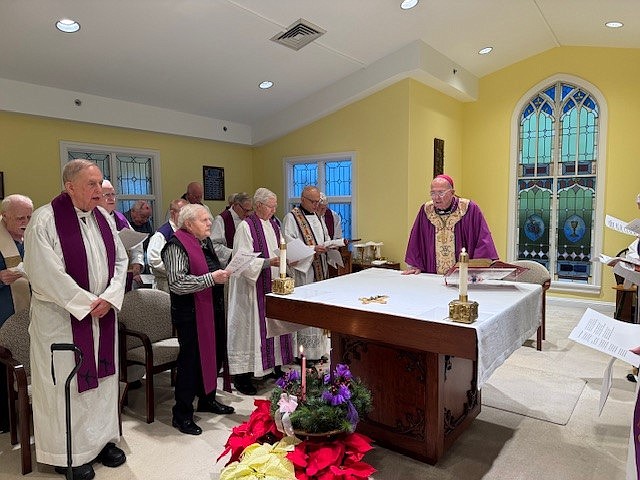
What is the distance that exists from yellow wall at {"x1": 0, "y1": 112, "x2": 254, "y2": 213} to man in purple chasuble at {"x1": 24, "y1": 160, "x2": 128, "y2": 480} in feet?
9.73

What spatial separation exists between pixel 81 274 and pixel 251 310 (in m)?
1.41

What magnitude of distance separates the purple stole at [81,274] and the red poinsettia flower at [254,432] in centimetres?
92

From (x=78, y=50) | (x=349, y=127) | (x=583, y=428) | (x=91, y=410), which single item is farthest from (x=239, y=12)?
(x=583, y=428)

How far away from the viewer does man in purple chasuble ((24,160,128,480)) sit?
2.29 m

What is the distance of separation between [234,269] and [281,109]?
423 cm

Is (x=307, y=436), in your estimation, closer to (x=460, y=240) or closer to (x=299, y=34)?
(x=460, y=240)

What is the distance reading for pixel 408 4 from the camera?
177 inches

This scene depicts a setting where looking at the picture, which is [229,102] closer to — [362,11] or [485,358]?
[362,11]

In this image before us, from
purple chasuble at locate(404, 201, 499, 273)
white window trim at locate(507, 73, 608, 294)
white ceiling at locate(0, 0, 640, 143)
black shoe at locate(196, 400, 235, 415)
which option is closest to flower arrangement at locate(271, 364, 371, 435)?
black shoe at locate(196, 400, 235, 415)

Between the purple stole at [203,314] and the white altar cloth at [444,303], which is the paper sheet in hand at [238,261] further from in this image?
the white altar cloth at [444,303]

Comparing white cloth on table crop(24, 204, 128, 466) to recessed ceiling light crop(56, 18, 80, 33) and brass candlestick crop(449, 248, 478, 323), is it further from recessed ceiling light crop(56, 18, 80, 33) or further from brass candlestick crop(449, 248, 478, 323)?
recessed ceiling light crop(56, 18, 80, 33)

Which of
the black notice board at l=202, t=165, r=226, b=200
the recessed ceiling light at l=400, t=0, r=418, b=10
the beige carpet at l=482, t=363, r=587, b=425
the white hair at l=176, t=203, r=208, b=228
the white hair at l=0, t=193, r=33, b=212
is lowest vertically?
the beige carpet at l=482, t=363, r=587, b=425

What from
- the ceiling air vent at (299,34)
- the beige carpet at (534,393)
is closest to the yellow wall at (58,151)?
the ceiling air vent at (299,34)

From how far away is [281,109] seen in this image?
6.68 meters
